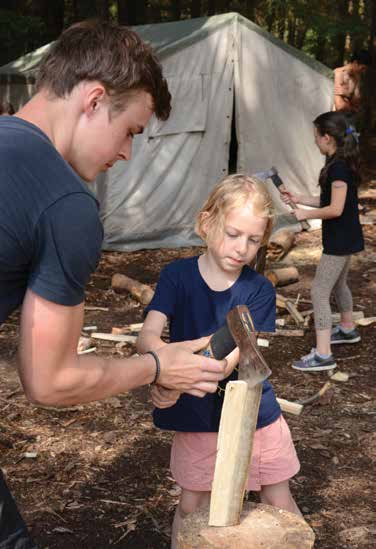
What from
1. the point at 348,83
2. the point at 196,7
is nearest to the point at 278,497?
the point at 348,83

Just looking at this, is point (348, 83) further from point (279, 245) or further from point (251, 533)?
point (251, 533)

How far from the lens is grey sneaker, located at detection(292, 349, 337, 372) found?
5867 millimetres

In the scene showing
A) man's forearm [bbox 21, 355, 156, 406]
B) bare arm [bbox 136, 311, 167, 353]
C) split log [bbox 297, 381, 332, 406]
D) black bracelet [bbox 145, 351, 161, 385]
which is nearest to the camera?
man's forearm [bbox 21, 355, 156, 406]

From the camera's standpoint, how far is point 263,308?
9.72 ft

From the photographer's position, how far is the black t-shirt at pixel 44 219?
1651 millimetres

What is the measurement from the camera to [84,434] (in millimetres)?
4824

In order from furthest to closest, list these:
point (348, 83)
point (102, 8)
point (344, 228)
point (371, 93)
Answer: point (371, 93)
point (102, 8)
point (348, 83)
point (344, 228)

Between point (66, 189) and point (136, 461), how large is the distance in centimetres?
313

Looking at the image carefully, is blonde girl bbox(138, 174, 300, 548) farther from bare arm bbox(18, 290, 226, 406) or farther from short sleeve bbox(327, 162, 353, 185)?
short sleeve bbox(327, 162, 353, 185)

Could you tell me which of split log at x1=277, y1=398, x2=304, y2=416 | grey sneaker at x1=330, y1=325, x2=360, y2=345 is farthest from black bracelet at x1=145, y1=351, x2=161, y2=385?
grey sneaker at x1=330, y1=325, x2=360, y2=345

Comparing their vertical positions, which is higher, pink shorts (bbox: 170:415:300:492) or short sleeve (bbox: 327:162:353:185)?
short sleeve (bbox: 327:162:353:185)

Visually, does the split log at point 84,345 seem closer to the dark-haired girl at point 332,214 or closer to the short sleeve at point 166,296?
the dark-haired girl at point 332,214

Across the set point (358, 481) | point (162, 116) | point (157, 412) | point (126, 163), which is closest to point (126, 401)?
point (358, 481)

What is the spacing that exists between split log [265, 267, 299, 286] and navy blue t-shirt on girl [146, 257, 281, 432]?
5170mm
